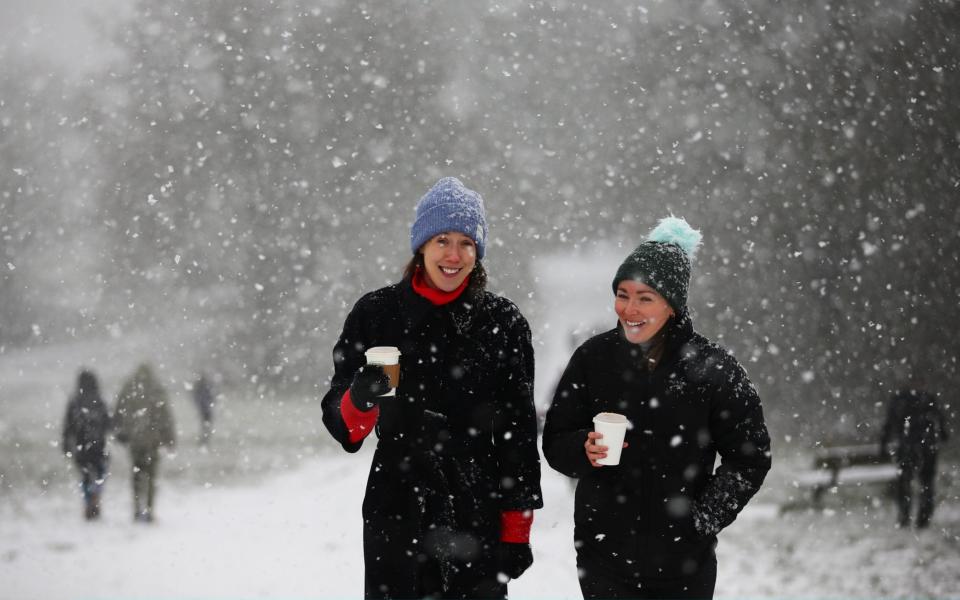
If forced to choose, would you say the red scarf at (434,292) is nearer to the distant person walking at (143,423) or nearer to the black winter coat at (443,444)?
the black winter coat at (443,444)

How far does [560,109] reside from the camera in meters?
10.9

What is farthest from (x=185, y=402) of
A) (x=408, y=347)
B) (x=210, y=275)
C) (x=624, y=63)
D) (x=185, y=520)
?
(x=408, y=347)

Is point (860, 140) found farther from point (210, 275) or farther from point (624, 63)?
point (210, 275)

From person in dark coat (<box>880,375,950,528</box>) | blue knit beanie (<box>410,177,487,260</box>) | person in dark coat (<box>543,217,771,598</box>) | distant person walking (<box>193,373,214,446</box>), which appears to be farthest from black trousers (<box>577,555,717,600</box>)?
distant person walking (<box>193,373,214,446</box>)

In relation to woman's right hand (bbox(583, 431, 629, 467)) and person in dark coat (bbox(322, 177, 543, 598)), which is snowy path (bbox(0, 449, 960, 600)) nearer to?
person in dark coat (bbox(322, 177, 543, 598))

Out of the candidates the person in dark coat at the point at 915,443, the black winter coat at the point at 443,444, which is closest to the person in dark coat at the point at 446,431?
the black winter coat at the point at 443,444

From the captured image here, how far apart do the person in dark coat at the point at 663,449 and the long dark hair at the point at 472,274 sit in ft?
1.51

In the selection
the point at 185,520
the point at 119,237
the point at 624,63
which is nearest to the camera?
the point at 185,520

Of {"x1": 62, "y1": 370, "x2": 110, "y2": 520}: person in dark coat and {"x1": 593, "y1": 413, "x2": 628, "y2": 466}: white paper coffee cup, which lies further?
{"x1": 62, "y1": 370, "x2": 110, "y2": 520}: person in dark coat

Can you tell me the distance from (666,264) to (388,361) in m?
0.94

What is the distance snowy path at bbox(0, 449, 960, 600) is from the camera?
4.77 m

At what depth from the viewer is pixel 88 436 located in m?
5.52

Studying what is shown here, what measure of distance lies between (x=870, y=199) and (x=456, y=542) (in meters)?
9.12

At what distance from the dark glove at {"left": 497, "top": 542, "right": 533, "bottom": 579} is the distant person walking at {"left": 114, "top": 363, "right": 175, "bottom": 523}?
4.19 meters
